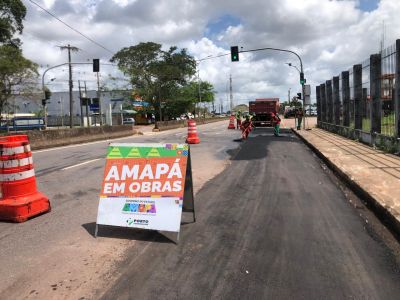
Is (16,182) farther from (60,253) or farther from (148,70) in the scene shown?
(148,70)

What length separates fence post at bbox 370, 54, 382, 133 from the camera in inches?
612

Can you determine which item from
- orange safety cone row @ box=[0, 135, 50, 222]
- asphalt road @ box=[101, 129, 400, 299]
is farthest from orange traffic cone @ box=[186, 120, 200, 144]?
orange safety cone row @ box=[0, 135, 50, 222]

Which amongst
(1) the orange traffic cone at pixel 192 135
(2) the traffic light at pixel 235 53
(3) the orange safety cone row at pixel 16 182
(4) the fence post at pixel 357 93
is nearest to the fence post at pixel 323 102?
(2) the traffic light at pixel 235 53

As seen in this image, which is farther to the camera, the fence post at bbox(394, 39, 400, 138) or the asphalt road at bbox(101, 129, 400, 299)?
the fence post at bbox(394, 39, 400, 138)

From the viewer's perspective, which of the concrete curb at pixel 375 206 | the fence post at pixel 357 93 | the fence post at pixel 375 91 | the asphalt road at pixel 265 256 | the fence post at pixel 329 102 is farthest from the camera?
the fence post at pixel 329 102

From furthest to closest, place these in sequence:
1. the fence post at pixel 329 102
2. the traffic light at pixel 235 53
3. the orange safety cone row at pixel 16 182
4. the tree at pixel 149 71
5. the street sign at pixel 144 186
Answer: the tree at pixel 149 71 → the traffic light at pixel 235 53 → the fence post at pixel 329 102 → the orange safety cone row at pixel 16 182 → the street sign at pixel 144 186

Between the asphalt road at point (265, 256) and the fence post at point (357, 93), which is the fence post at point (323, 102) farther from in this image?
the asphalt road at point (265, 256)

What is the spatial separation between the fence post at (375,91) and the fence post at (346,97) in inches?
221

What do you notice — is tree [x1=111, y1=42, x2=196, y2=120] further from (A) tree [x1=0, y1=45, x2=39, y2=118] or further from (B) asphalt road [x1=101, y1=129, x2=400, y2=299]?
(B) asphalt road [x1=101, y1=129, x2=400, y2=299]

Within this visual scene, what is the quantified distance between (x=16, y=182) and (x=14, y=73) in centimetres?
3575

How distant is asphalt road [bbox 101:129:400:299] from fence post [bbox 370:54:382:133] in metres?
8.67

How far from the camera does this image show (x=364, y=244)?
17.5ft

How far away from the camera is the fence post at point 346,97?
21.9 metres

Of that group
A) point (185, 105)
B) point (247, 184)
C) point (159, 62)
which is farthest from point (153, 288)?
point (185, 105)
